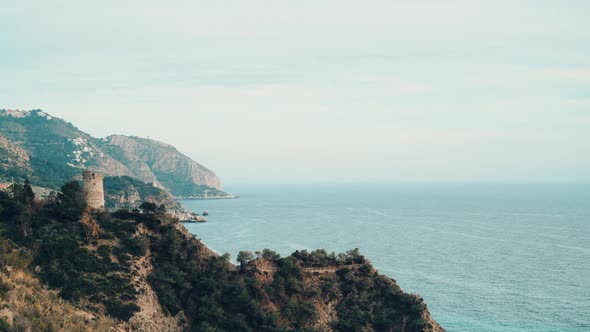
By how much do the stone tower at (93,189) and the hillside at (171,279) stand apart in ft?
4.96

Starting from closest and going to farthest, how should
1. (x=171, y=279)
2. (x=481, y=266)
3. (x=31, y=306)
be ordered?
(x=31, y=306)
(x=171, y=279)
(x=481, y=266)

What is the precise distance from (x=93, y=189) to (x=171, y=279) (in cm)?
1861

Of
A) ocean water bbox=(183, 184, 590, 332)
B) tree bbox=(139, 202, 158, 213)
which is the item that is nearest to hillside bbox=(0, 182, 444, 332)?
tree bbox=(139, 202, 158, 213)

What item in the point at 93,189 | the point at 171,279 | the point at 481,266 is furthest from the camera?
the point at 481,266

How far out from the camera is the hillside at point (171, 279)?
59.1 m

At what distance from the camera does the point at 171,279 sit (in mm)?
66000

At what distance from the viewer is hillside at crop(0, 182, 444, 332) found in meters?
59.1

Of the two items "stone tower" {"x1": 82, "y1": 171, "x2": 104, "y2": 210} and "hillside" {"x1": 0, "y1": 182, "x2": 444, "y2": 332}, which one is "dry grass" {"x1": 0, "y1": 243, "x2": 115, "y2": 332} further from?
"stone tower" {"x1": 82, "y1": 171, "x2": 104, "y2": 210}

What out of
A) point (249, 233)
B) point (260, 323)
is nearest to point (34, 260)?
point (260, 323)

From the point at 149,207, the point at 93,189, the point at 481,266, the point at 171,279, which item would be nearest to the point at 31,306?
the point at 171,279

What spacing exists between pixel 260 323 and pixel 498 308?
53520mm

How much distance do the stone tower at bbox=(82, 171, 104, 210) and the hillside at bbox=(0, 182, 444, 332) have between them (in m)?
1.51

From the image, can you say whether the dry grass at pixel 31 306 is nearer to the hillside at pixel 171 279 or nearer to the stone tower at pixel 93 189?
the hillside at pixel 171 279

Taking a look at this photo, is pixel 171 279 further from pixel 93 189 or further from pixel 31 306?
pixel 31 306
